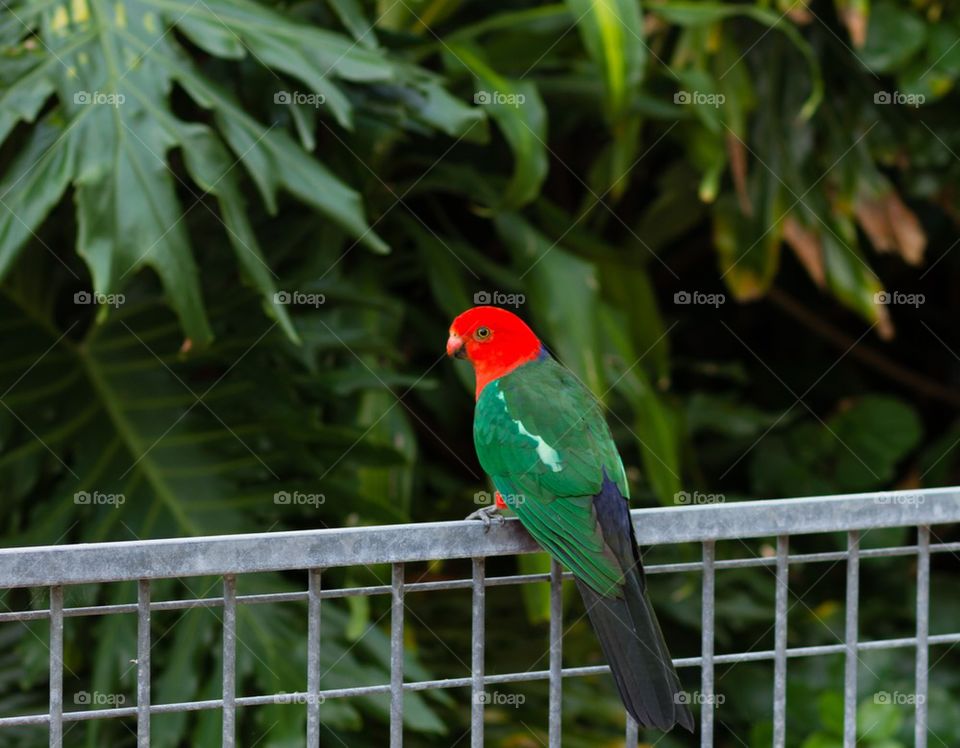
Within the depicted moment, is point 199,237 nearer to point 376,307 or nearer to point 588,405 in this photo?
point 376,307

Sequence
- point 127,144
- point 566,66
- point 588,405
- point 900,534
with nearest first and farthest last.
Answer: point 588,405 < point 127,144 < point 566,66 < point 900,534

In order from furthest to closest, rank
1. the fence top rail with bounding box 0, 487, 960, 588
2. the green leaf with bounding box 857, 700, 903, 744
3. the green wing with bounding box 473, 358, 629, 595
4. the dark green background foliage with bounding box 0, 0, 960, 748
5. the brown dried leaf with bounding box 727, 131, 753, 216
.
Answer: the brown dried leaf with bounding box 727, 131, 753, 216 → the green leaf with bounding box 857, 700, 903, 744 → the dark green background foliage with bounding box 0, 0, 960, 748 → the green wing with bounding box 473, 358, 629, 595 → the fence top rail with bounding box 0, 487, 960, 588

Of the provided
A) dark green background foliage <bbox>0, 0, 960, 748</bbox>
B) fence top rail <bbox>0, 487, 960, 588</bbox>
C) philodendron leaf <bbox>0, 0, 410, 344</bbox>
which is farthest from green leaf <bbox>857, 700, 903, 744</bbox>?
philodendron leaf <bbox>0, 0, 410, 344</bbox>

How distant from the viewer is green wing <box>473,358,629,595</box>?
1428 millimetres

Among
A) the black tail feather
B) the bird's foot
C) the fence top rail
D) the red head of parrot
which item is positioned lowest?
the black tail feather

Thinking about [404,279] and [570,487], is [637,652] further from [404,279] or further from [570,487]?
[404,279]

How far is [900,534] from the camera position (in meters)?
3.49

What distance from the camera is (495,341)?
194 cm

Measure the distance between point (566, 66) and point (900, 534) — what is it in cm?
165

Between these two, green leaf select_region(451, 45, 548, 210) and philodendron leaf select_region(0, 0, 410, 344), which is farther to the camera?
green leaf select_region(451, 45, 548, 210)

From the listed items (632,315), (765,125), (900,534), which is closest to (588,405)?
(632,315)

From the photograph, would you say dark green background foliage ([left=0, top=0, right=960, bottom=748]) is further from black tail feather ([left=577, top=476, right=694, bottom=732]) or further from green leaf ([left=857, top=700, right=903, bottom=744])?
black tail feather ([left=577, top=476, right=694, bottom=732])

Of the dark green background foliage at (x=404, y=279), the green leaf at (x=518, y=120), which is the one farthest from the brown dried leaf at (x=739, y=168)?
the green leaf at (x=518, y=120)

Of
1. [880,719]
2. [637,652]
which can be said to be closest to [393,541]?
[637,652]
